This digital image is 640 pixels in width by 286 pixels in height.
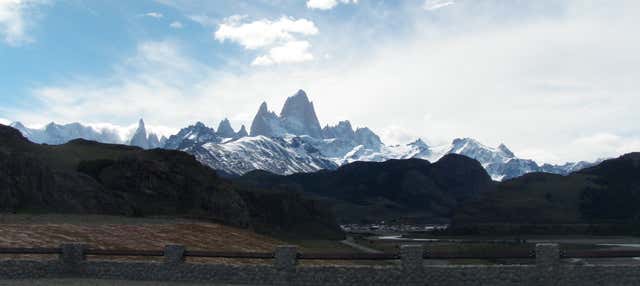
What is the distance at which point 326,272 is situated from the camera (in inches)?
1431

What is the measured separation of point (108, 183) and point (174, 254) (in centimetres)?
10126

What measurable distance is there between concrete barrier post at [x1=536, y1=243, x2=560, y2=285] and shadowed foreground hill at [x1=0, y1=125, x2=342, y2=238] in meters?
88.4

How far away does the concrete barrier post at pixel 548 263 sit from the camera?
34.2m

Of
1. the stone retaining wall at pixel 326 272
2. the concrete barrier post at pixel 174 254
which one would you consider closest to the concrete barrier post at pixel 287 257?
the stone retaining wall at pixel 326 272

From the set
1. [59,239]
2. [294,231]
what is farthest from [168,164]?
[59,239]

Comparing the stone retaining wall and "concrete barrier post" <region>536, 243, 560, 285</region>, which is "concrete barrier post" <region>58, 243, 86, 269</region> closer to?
the stone retaining wall

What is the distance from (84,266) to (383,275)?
1787cm

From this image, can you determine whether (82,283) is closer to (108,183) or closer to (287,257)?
(287,257)

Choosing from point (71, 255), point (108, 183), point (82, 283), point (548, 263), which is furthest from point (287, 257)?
point (108, 183)

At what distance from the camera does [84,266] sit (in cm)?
3938

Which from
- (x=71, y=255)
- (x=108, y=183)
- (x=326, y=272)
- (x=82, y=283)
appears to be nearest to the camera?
(x=82, y=283)

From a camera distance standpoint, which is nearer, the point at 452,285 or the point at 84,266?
the point at 452,285

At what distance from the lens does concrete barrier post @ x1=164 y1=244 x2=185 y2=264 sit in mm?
38188

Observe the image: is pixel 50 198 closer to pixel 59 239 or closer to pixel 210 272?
pixel 59 239
